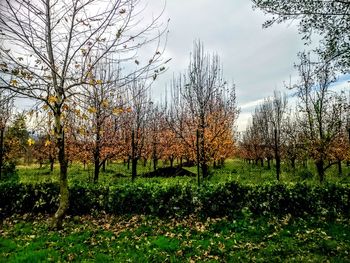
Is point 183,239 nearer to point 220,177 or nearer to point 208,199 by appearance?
point 208,199

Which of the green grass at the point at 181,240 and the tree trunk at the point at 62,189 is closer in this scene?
the green grass at the point at 181,240

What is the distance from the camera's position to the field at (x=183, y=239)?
6.00m

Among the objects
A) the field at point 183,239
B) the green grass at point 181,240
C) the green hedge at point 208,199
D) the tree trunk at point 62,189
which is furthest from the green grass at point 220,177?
the tree trunk at point 62,189

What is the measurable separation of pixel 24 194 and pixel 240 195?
815cm

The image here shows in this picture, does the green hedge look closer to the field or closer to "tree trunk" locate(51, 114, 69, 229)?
the field

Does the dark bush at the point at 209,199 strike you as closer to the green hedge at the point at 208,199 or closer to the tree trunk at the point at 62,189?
the green hedge at the point at 208,199

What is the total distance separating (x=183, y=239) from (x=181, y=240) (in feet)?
0.37

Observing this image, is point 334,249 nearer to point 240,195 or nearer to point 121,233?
point 240,195

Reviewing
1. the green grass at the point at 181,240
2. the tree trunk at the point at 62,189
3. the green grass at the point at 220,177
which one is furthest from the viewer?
the green grass at the point at 220,177

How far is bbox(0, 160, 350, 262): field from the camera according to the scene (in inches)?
236

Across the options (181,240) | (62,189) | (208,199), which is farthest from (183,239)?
(62,189)

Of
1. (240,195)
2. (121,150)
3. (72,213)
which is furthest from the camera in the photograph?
(121,150)

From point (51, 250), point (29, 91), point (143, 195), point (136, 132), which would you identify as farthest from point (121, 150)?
point (51, 250)

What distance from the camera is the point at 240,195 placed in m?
9.09
